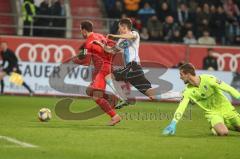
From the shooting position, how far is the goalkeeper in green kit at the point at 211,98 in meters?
13.4

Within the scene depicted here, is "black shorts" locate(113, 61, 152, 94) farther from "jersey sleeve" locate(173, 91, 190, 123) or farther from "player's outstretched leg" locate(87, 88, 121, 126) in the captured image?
"jersey sleeve" locate(173, 91, 190, 123)

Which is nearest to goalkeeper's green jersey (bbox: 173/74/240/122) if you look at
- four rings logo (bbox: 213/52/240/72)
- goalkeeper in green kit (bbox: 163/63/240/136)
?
goalkeeper in green kit (bbox: 163/63/240/136)

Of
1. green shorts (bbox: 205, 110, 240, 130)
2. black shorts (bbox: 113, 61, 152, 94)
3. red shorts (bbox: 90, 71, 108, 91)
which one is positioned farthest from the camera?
black shorts (bbox: 113, 61, 152, 94)

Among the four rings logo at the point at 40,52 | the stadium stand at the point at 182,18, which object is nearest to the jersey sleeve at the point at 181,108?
the four rings logo at the point at 40,52

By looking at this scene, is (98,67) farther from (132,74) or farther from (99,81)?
(132,74)

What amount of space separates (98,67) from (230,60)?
41.4ft

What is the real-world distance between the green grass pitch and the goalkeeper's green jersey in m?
0.62

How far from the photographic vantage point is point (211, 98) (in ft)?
45.4

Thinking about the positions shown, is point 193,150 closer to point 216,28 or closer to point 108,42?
point 108,42

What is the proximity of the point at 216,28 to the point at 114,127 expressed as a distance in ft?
51.3

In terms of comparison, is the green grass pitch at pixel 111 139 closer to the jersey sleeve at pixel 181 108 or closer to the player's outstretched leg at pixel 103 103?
the player's outstretched leg at pixel 103 103

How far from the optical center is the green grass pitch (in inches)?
433

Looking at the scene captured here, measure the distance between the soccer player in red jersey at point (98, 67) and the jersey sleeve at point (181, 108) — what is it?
2.12 m

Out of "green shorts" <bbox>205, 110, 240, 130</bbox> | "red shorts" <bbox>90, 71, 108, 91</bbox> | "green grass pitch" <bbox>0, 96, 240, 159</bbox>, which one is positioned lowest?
"green grass pitch" <bbox>0, 96, 240, 159</bbox>
